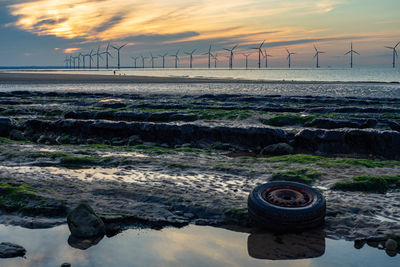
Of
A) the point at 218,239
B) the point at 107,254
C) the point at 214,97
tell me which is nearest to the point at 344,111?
the point at 214,97

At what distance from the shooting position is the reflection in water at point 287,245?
5762mm

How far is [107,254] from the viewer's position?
5.70 metres

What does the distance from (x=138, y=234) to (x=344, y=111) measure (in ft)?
66.1

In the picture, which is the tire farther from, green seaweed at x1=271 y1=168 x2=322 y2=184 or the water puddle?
green seaweed at x1=271 y1=168 x2=322 y2=184

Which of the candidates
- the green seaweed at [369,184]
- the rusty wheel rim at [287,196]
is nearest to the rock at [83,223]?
the rusty wheel rim at [287,196]

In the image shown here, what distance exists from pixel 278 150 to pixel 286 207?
779cm

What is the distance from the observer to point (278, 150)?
14273mm

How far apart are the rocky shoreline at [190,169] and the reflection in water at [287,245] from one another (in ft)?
1.38

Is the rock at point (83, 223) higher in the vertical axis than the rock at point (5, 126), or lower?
lower

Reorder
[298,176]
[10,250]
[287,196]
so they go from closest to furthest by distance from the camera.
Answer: [10,250] → [287,196] → [298,176]

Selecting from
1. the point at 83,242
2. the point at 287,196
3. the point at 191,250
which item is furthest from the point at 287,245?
the point at 83,242

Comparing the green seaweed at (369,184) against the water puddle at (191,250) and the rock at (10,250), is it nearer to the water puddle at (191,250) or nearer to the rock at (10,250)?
the water puddle at (191,250)

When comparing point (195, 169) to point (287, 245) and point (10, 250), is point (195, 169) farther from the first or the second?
point (10, 250)

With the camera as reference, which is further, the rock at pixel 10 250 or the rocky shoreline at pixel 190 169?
the rocky shoreline at pixel 190 169
